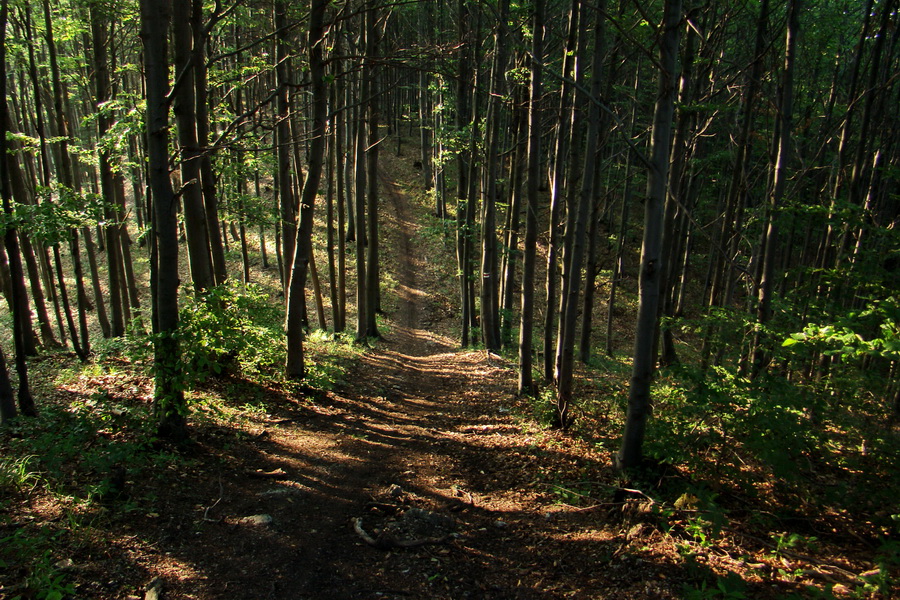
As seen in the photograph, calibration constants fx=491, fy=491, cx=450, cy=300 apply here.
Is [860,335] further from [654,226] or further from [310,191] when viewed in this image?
[310,191]

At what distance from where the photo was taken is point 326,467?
21.2 feet

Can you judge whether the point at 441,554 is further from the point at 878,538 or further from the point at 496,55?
the point at 496,55

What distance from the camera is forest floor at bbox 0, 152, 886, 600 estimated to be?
3.82 meters

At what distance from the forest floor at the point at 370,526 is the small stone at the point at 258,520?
0.03 meters

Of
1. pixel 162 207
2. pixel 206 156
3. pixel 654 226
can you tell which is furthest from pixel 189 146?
pixel 654 226

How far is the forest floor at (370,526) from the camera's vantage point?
3818 mm

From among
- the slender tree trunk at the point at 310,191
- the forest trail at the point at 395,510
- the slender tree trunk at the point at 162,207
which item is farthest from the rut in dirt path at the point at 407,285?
the slender tree trunk at the point at 162,207

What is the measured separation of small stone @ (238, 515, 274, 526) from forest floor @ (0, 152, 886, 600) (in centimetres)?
3

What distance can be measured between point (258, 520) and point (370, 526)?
1.10 meters

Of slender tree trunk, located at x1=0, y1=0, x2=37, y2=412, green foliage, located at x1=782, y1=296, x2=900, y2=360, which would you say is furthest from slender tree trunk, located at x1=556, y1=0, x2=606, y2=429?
slender tree trunk, located at x1=0, y1=0, x2=37, y2=412

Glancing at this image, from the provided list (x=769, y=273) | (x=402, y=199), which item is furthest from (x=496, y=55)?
(x=402, y=199)

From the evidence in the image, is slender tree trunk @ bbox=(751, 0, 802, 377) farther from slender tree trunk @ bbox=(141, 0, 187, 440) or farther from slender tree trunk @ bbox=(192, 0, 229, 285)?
slender tree trunk @ bbox=(192, 0, 229, 285)

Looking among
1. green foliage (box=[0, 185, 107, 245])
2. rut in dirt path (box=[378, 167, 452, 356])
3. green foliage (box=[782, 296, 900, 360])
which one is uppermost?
green foliage (box=[0, 185, 107, 245])

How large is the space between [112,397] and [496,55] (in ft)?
35.9
